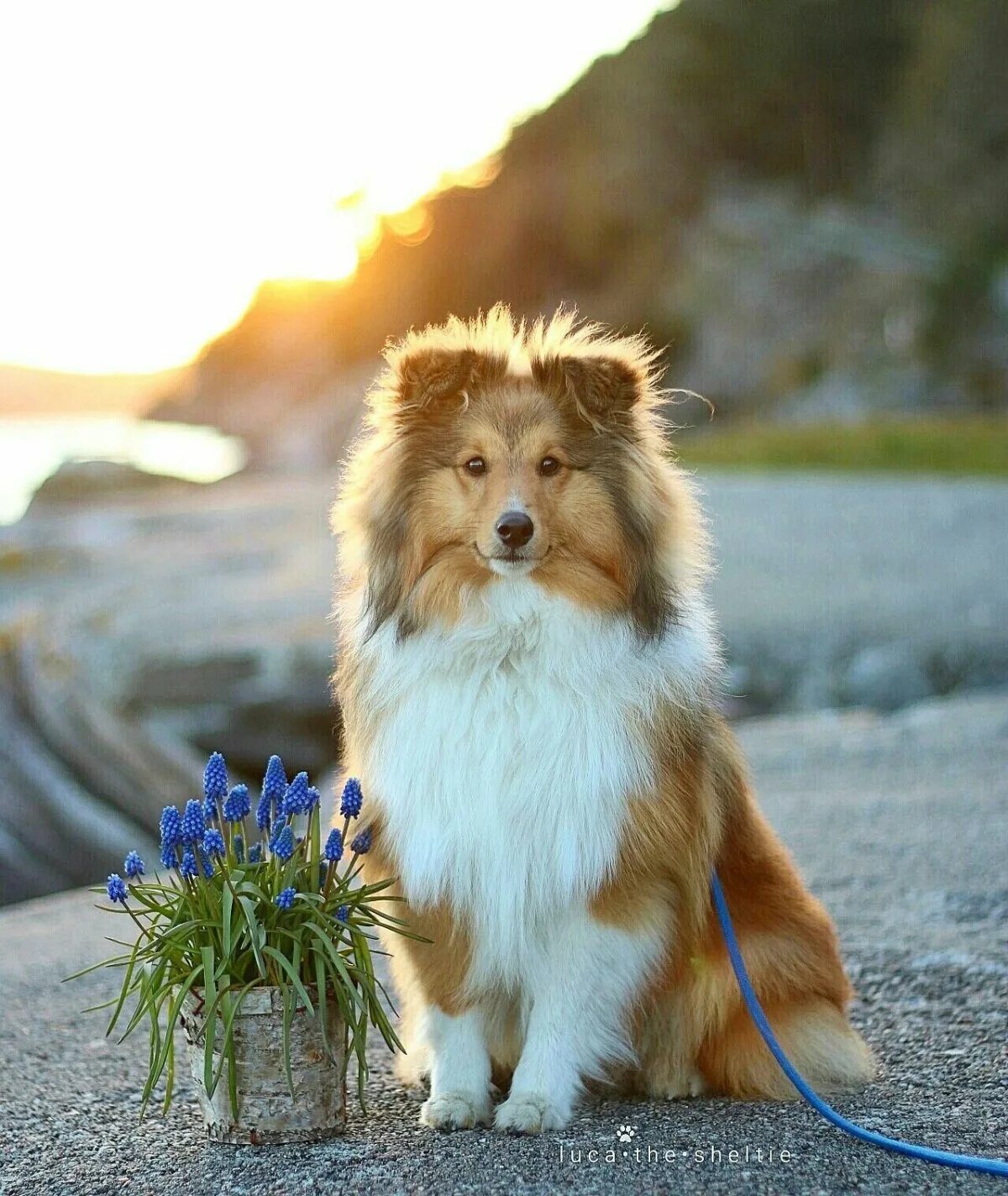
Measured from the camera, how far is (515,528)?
366 centimetres

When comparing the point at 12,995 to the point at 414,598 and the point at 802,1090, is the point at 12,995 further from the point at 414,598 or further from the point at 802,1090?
the point at 802,1090

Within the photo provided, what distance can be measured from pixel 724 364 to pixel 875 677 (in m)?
30.7

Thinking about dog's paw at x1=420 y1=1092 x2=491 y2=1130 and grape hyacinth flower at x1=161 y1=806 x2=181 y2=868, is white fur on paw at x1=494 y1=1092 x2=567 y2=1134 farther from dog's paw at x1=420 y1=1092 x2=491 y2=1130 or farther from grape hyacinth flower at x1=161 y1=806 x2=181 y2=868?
grape hyacinth flower at x1=161 y1=806 x2=181 y2=868

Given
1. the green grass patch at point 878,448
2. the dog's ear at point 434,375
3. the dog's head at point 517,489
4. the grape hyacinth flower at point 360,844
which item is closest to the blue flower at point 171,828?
the grape hyacinth flower at point 360,844

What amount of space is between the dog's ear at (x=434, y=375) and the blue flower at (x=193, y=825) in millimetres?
1275

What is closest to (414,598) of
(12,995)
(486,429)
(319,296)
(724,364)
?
(486,429)

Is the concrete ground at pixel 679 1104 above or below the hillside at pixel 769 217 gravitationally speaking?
below

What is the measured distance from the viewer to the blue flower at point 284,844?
3568mm

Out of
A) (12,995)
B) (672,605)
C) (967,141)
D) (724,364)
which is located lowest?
(12,995)

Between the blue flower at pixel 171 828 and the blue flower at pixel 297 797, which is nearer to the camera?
the blue flower at pixel 171 828

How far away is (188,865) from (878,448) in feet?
71.7

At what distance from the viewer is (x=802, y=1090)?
371cm

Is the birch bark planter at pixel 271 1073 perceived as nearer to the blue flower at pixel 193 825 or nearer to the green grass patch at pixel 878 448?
the blue flower at pixel 193 825

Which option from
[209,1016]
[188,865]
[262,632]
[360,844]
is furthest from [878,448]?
[209,1016]
